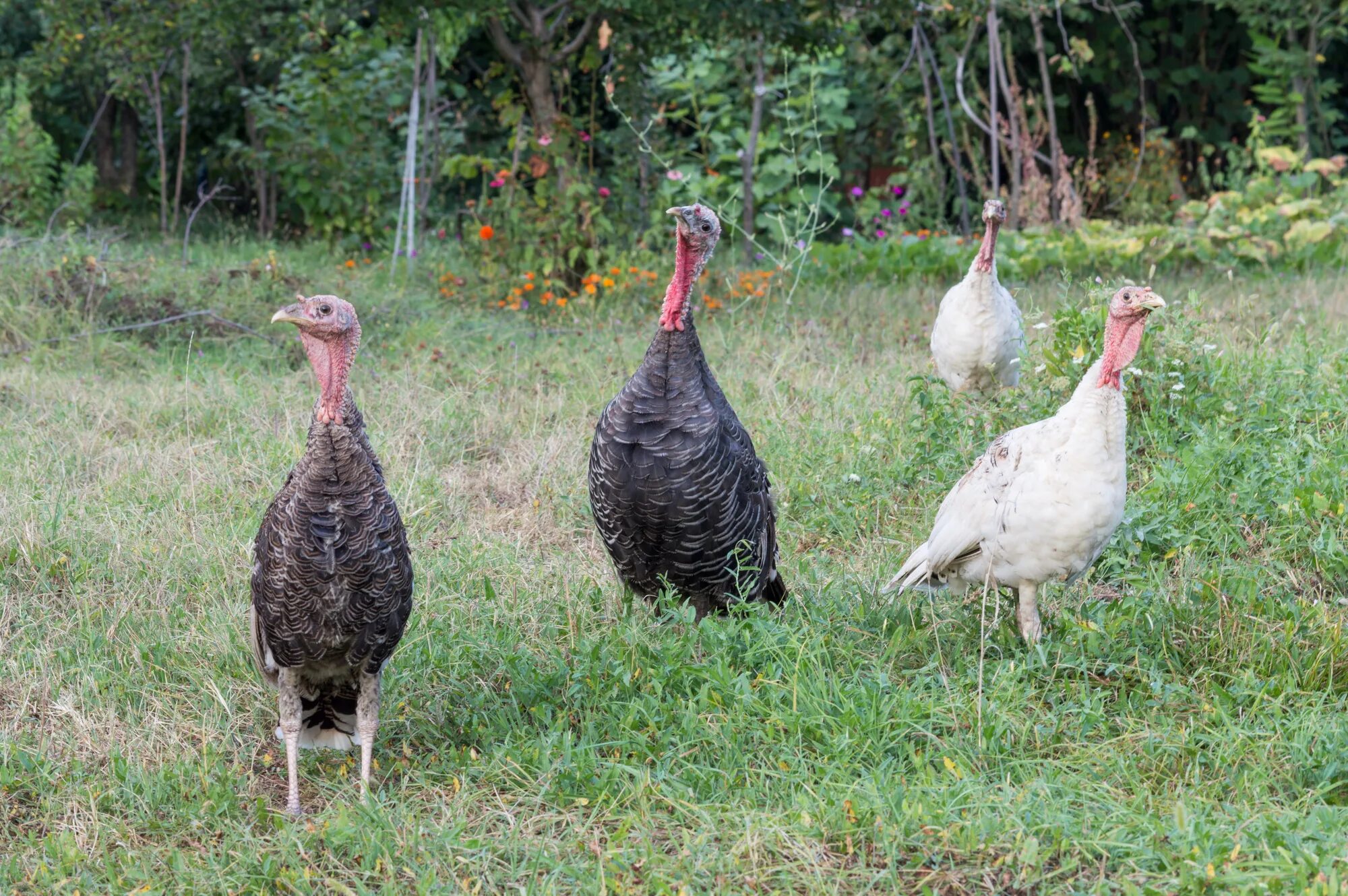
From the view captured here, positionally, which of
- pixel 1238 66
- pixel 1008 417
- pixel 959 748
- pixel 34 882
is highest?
pixel 1238 66

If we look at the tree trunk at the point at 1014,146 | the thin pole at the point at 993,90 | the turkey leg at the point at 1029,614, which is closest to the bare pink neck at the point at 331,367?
the turkey leg at the point at 1029,614

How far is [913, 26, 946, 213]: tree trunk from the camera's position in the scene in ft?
38.5

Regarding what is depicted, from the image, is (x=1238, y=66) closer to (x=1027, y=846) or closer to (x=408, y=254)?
(x=408, y=254)

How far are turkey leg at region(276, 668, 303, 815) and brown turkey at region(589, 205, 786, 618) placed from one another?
1.11 metres

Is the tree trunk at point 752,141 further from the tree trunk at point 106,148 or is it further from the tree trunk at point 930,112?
the tree trunk at point 106,148

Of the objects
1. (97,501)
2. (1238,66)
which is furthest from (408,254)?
(1238,66)

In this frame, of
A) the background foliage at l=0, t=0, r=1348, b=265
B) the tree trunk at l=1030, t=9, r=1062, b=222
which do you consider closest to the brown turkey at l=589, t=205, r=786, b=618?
the background foliage at l=0, t=0, r=1348, b=265

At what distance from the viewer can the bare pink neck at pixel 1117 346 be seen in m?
3.79

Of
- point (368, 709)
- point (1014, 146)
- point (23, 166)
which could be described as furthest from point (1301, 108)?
point (368, 709)

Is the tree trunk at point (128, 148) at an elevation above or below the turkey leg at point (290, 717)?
above

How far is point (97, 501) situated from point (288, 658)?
218 centimetres

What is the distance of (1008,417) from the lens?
5.50m

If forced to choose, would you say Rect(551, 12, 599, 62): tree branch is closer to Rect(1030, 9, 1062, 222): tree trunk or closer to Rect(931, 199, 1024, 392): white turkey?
Rect(931, 199, 1024, 392): white turkey

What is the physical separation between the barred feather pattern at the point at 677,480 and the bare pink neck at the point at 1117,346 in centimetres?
113
